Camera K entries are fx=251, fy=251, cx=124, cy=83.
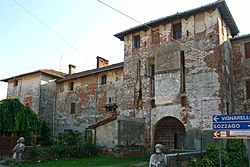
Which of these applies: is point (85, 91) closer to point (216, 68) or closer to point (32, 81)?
point (32, 81)

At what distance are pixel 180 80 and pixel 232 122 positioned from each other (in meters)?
9.31

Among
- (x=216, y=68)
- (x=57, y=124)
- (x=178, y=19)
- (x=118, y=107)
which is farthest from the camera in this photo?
(x=57, y=124)

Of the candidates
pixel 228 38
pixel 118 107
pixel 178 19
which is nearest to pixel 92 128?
pixel 118 107

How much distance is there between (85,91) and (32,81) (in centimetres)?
692

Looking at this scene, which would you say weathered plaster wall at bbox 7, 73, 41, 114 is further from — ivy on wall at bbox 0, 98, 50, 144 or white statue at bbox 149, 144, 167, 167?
white statue at bbox 149, 144, 167, 167

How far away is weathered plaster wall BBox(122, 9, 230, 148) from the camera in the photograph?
52.1ft

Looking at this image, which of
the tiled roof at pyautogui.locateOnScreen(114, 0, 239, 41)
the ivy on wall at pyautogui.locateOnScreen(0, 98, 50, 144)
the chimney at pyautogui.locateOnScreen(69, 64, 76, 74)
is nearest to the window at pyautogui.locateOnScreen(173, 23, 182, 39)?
the tiled roof at pyautogui.locateOnScreen(114, 0, 239, 41)

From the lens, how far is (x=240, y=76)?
59.7 ft

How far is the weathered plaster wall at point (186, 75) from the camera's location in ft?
52.1

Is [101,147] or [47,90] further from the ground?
[47,90]

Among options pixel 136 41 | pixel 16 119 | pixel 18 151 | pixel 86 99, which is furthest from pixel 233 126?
pixel 86 99

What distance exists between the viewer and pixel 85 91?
25.9 m

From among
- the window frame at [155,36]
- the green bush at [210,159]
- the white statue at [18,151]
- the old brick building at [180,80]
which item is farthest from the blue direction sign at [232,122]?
the window frame at [155,36]

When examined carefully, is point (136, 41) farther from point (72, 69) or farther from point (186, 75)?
point (72, 69)
